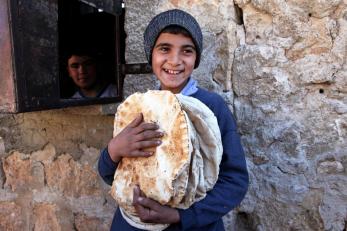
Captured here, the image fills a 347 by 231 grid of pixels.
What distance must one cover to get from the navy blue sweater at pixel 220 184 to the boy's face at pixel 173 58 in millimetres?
70

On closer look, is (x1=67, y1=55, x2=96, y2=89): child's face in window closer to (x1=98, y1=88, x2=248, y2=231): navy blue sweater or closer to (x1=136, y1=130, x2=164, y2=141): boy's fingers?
(x1=98, y1=88, x2=248, y2=231): navy blue sweater

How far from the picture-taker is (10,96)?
35.4 inches

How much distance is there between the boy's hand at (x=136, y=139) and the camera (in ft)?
2.88

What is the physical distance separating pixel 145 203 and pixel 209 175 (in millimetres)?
165

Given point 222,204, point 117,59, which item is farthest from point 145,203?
point 117,59

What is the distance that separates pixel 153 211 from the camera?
0.87m

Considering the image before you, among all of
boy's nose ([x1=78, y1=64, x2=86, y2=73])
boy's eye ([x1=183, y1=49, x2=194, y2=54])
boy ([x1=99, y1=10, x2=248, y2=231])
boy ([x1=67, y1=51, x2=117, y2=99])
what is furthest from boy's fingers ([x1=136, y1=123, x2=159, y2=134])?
boy's nose ([x1=78, y1=64, x2=86, y2=73])

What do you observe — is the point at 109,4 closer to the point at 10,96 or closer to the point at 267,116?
the point at 10,96

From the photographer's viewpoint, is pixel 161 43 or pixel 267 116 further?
pixel 267 116

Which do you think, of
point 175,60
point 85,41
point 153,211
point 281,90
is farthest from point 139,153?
point 85,41

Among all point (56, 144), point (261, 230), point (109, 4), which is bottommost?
point (261, 230)

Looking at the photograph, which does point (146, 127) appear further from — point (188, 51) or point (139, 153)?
point (188, 51)

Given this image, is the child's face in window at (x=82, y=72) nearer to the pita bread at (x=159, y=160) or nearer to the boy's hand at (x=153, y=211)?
the pita bread at (x=159, y=160)

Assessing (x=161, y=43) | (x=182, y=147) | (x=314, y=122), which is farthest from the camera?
(x=314, y=122)
